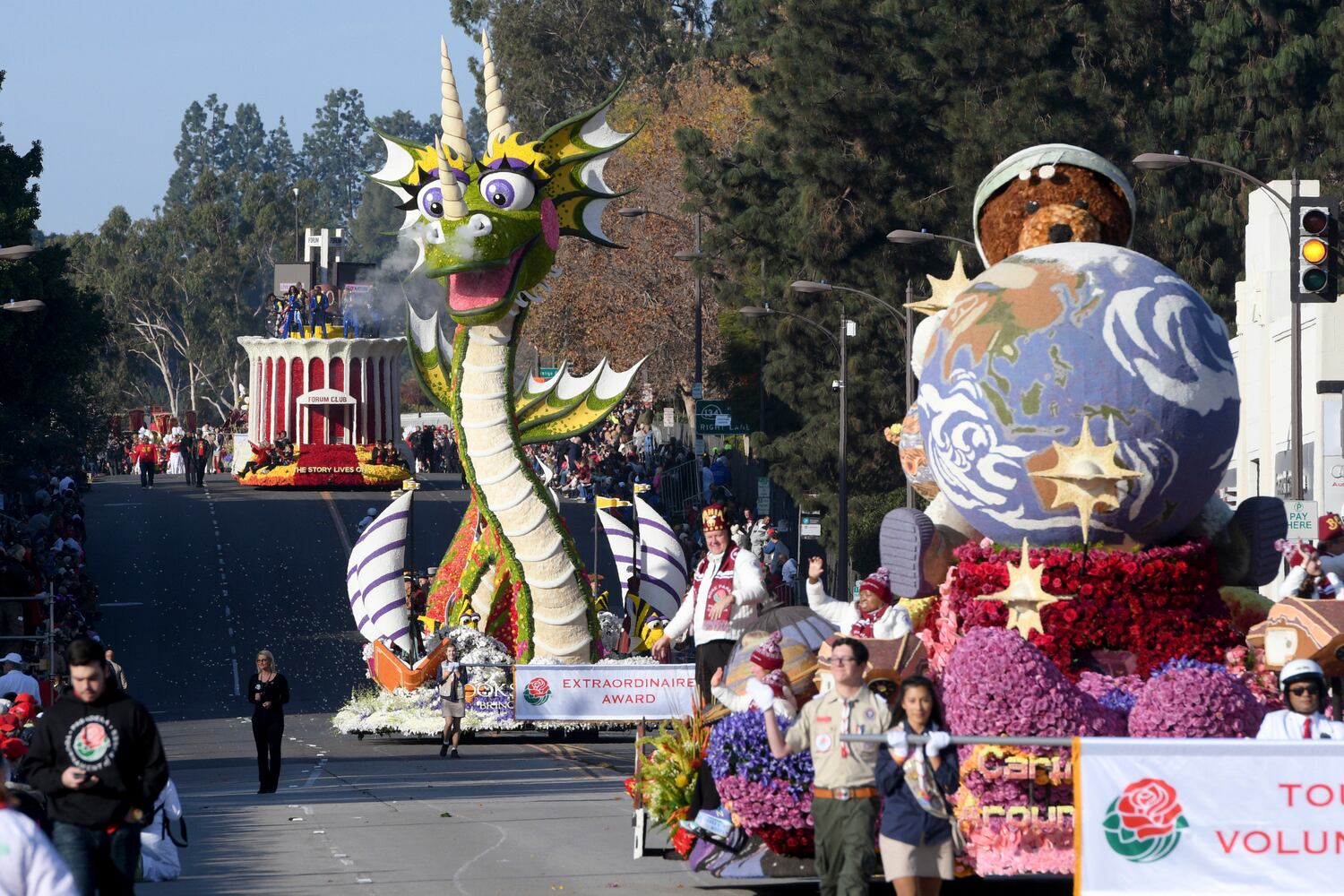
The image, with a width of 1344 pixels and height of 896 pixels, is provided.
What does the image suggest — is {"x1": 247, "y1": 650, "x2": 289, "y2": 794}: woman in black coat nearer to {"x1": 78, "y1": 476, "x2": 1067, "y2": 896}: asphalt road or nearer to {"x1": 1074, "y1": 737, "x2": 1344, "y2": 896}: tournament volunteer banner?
{"x1": 78, "y1": 476, "x2": 1067, "y2": 896}: asphalt road

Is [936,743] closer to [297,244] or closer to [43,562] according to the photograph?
[43,562]

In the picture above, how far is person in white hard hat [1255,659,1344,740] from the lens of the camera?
11.0 m

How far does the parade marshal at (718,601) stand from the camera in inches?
654

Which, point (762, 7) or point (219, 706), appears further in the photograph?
point (762, 7)

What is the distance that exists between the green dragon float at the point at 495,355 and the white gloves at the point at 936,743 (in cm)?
1553

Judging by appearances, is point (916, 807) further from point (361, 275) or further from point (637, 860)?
point (361, 275)

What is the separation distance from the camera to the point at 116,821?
10.3m

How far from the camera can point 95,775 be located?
1020 cm

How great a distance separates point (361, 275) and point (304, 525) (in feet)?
107

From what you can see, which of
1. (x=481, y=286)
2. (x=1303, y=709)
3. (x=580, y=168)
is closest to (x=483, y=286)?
(x=481, y=286)

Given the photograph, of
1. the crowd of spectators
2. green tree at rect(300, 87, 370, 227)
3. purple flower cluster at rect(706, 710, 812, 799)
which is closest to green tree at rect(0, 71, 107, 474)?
the crowd of spectators

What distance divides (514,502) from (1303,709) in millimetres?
15854

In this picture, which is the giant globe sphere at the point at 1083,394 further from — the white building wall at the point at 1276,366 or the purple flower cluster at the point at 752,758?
the white building wall at the point at 1276,366

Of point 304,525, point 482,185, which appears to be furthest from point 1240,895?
point 304,525
